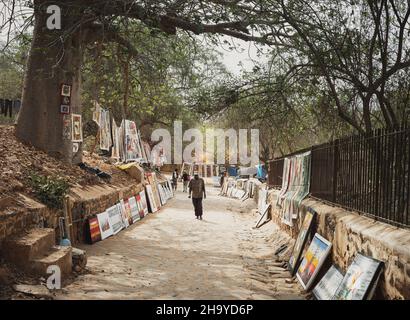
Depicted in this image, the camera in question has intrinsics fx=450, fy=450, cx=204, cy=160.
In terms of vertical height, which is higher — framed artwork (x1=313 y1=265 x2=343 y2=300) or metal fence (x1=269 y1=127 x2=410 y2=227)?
metal fence (x1=269 y1=127 x2=410 y2=227)

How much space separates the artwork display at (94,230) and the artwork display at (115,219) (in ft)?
4.10

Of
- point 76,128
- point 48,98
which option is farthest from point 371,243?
point 76,128

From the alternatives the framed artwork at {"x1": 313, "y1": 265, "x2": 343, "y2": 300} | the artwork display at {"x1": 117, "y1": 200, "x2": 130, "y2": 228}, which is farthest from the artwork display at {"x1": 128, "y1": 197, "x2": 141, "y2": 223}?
the framed artwork at {"x1": 313, "y1": 265, "x2": 343, "y2": 300}

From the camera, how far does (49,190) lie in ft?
30.2

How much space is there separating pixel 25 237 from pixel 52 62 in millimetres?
6941

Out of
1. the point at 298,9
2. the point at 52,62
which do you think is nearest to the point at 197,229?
the point at 52,62

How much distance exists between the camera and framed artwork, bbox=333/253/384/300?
4.89m

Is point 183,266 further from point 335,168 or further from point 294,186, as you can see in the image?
point 294,186

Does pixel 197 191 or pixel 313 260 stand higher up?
pixel 197 191

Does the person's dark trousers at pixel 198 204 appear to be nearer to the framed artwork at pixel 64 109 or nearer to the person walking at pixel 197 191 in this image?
the person walking at pixel 197 191

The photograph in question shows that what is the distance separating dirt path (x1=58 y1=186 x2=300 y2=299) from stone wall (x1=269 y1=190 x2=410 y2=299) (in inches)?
47.9

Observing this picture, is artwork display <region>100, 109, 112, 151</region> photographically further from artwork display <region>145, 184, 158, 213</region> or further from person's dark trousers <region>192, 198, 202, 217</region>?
person's dark trousers <region>192, 198, 202, 217</region>

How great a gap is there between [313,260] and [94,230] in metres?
5.77

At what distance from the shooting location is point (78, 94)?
46.5ft
